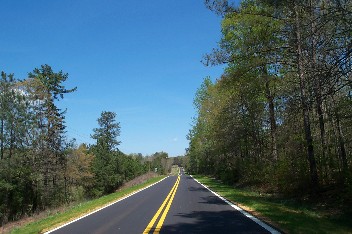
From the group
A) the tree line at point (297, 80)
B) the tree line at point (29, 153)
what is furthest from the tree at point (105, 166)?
the tree line at point (297, 80)

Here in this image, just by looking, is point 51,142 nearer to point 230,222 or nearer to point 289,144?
point 289,144

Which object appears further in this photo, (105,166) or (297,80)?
(105,166)

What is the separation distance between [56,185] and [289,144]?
33090 mm

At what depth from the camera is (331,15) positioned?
1098 centimetres

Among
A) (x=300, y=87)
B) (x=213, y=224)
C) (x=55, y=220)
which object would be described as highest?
(x=300, y=87)

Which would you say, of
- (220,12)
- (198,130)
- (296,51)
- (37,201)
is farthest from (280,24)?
(198,130)

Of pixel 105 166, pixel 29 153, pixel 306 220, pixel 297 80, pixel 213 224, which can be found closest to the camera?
pixel 213 224

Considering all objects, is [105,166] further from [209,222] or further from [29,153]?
[209,222]

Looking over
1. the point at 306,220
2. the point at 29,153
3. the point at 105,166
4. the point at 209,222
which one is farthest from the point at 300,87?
the point at 105,166

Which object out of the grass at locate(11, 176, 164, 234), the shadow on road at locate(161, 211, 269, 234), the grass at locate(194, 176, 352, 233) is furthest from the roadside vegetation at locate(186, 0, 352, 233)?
the grass at locate(11, 176, 164, 234)

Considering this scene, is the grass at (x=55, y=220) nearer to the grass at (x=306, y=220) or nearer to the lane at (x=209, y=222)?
the lane at (x=209, y=222)

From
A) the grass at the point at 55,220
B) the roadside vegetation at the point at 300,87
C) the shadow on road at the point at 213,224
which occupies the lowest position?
the grass at the point at 55,220

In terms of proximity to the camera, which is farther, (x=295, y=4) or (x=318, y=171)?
(x=318, y=171)

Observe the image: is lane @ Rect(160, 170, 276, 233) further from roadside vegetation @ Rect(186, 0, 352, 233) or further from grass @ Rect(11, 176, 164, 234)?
grass @ Rect(11, 176, 164, 234)
